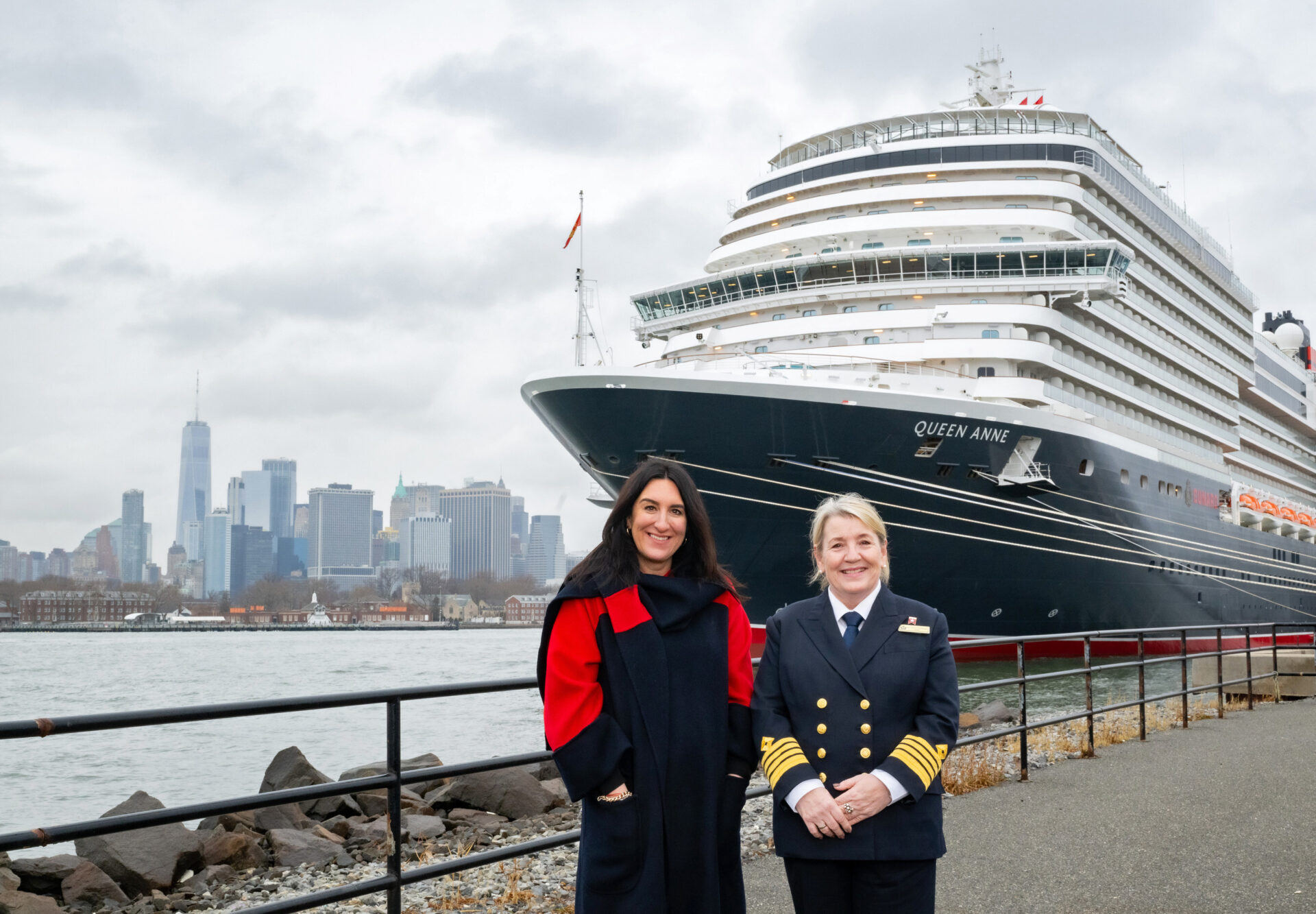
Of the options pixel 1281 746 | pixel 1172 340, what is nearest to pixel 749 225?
pixel 1172 340

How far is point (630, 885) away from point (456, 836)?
6.55 metres

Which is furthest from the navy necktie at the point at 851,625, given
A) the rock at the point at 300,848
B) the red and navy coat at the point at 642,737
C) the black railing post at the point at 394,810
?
the rock at the point at 300,848

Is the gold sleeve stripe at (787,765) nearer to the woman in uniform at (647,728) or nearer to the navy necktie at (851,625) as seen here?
the woman in uniform at (647,728)

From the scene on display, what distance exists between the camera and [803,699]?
3109 mm

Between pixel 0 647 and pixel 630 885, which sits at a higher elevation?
pixel 630 885

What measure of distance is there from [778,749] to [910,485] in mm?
18133

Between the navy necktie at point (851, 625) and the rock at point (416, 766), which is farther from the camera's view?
the rock at point (416, 766)

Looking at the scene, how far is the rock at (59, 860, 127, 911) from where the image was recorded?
24.9ft

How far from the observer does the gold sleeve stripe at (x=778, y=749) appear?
9.89 feet

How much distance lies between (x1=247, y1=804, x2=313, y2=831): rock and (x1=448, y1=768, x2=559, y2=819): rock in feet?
4.59

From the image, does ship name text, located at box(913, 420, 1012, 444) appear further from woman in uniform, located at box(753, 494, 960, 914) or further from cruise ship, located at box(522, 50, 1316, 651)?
woman in uniform, located at box(753, 494, 960, 914)

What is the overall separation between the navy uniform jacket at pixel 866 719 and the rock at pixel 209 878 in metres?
6.15

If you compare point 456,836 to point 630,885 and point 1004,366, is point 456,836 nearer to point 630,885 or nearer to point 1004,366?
point 630,885

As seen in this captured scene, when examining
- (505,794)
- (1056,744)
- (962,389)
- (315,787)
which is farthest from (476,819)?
(962,389)
